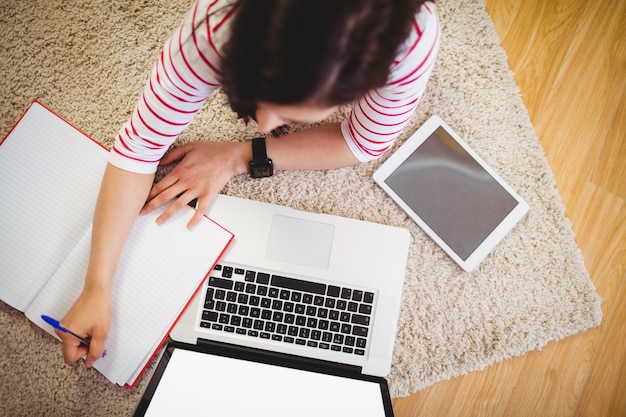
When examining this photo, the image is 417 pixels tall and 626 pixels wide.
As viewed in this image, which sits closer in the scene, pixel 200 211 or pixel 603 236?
pixel 200 211

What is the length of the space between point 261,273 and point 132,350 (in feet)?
0.81

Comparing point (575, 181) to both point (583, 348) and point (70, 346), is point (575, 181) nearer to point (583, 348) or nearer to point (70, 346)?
point (583, 348)

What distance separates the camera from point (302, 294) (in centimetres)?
72

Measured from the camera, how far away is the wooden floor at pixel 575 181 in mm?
835

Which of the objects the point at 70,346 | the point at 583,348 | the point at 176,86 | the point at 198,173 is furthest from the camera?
the point at 583,348

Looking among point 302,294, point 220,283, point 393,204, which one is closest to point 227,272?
point 220,283

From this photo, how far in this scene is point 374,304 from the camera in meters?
0.72

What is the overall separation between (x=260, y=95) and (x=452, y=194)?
516 mm

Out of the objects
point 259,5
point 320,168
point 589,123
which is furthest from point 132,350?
point 589,123

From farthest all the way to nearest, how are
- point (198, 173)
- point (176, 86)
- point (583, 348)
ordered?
point (583, 348)
point (198, 173)
point (176, 86)

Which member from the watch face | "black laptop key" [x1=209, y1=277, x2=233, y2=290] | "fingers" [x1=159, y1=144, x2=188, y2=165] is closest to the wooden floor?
"black laptop key" [x1=209, y1=277, x2=233, y2=290]

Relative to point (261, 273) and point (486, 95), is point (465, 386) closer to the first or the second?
point (261, 273)

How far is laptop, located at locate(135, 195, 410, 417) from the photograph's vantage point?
0.70 metres

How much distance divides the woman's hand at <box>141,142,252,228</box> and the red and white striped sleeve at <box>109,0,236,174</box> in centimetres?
6
